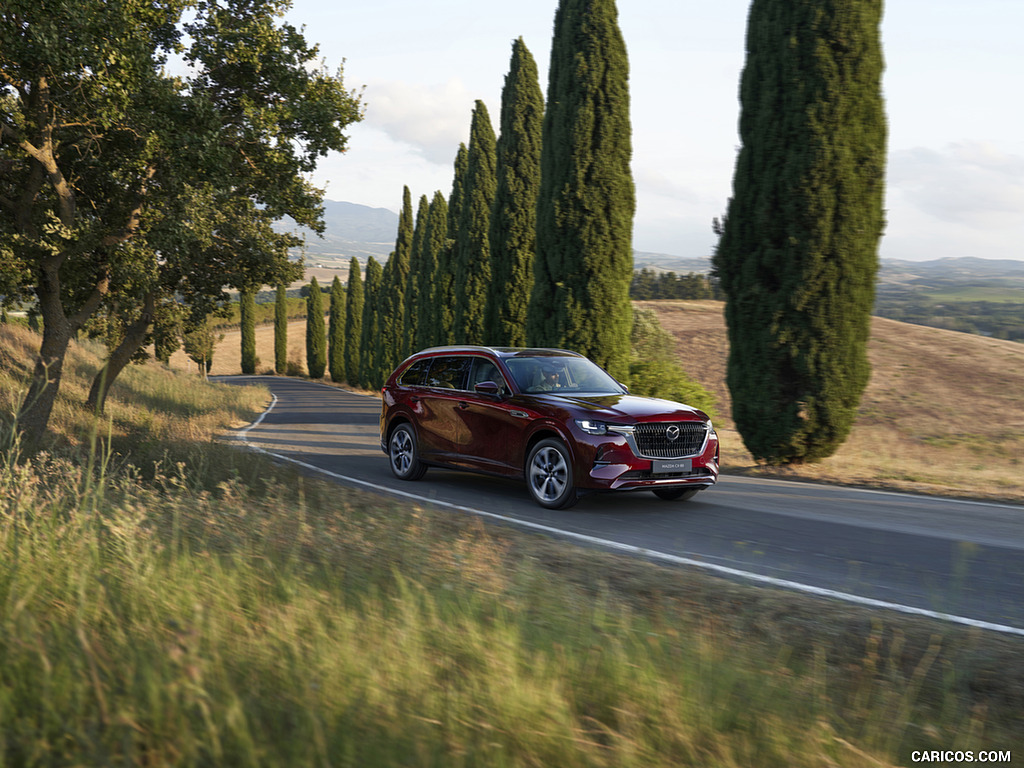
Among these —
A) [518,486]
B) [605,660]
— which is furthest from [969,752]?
[518,486]

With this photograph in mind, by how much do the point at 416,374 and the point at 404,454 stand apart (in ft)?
4.00

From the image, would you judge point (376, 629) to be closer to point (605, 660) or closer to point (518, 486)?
point (605, 660)

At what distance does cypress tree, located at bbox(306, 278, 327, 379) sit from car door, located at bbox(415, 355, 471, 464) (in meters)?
63.5

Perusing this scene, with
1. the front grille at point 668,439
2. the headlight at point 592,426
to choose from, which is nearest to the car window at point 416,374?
the headlight at point 592,426

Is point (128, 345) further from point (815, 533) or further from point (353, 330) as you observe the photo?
point (353, 330)

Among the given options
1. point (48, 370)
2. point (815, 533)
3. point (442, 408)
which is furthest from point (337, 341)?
point (815, 533)

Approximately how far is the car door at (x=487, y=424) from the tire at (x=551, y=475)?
1.22ft

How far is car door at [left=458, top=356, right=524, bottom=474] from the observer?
1000 cm

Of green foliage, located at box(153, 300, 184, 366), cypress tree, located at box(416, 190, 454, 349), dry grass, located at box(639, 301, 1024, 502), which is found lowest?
dry grass, located at box(639, 301, 1024, 502)

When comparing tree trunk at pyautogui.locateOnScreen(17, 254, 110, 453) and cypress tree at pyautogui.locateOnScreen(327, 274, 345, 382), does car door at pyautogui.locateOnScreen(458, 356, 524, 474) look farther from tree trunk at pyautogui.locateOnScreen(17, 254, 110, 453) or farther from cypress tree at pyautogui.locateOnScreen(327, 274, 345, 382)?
cypress tree at pyautogui.locateOnScreen(327, 274, 345, 382)

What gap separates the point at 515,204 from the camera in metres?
26.6

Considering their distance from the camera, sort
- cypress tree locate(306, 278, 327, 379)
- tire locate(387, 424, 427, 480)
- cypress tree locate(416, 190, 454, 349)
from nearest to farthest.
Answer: tire locate(387, 424, 427, 480)
cypress tree locate(416, 190, 454, 349)
cypress tree locate(306, 278, 327, 379)

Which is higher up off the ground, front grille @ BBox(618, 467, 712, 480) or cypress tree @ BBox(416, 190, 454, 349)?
cypress tree @ BBox(416, 190, 454, 349)
